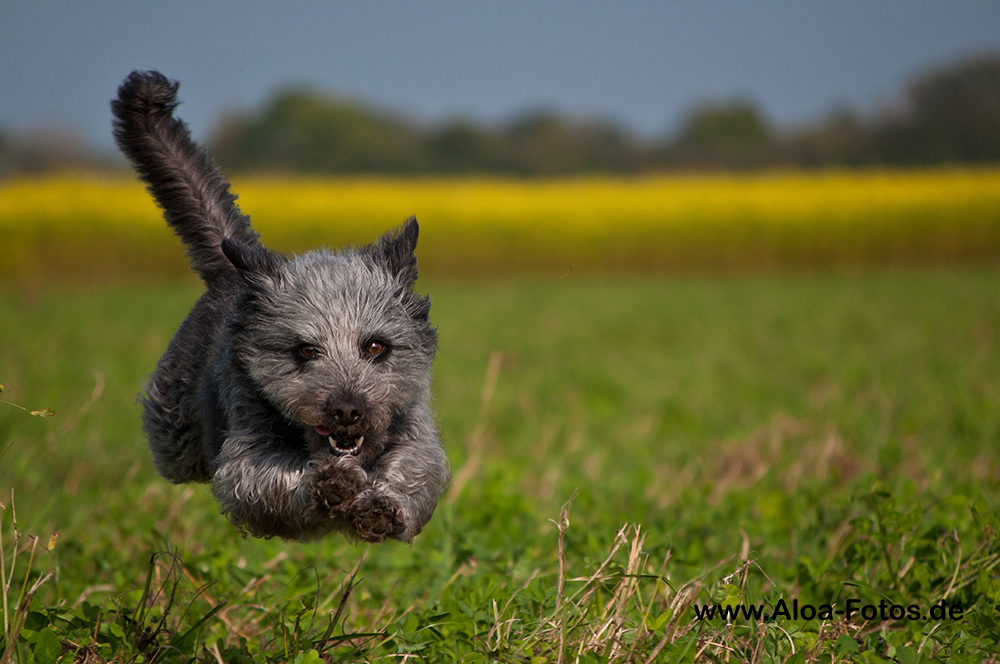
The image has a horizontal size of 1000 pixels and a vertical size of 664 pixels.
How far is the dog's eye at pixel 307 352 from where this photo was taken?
2275 millimetres

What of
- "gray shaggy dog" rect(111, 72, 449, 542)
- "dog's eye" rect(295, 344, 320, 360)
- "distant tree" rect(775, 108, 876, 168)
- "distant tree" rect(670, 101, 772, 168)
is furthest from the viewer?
"distant tree" rect(670, 101, 772, 168)

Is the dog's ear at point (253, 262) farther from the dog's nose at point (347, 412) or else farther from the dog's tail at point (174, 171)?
the dog's nose at point (347, 412)

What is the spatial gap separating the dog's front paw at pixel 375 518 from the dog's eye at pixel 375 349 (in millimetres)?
420

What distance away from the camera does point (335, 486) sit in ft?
6.74

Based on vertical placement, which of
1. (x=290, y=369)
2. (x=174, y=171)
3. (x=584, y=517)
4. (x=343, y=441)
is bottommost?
(x=584, y=517)

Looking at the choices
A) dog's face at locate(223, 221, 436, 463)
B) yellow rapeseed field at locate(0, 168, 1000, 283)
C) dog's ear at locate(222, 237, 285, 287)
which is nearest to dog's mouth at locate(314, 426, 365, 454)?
dog's face at locate(223, 221, 436, 463)

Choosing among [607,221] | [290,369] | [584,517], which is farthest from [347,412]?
[607,221]

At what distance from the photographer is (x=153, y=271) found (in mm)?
28203

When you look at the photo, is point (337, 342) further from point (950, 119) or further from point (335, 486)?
point (950, 119)

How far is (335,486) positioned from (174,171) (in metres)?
1.17

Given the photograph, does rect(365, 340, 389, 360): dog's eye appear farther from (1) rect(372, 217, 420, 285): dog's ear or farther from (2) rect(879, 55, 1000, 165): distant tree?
(2) rect(879, 55, 1000, 165): distant tree

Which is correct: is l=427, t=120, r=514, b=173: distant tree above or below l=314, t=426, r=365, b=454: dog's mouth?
above

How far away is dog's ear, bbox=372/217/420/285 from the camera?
7.82 ft

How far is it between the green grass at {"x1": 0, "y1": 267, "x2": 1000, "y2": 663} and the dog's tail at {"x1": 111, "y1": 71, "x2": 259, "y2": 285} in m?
0.99
